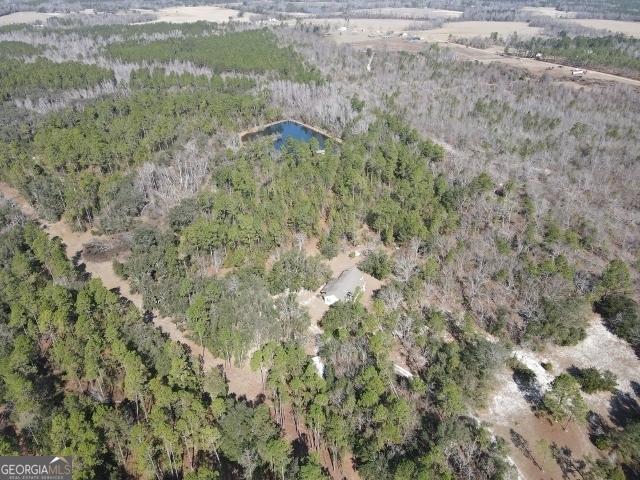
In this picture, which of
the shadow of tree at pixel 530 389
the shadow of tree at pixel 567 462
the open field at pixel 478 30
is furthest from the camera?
the open field at pixel 478 30

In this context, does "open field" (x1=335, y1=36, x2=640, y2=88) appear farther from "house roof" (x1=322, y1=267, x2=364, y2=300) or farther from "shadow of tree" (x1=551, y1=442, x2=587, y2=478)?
"shadow of tree" (x1=551, y1=442, x2=587, y2=478)

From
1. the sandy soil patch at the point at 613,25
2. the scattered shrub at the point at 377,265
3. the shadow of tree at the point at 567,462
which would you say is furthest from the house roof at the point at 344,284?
the sandy soil patch at the point at 613,25

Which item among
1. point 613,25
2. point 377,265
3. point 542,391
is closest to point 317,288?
point 377,265

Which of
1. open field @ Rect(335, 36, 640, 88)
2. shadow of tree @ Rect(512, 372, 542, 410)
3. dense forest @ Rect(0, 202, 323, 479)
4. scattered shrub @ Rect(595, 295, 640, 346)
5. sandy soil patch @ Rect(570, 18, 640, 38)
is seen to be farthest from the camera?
sandy soil patch @ Rect(570, 18, 640, 38)

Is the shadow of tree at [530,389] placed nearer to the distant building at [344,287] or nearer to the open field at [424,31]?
the distant building at [344,287]

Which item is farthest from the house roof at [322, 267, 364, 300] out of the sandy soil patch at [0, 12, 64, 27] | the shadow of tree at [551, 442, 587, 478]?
the sandy soil patch at [0, 12, 64, 27]

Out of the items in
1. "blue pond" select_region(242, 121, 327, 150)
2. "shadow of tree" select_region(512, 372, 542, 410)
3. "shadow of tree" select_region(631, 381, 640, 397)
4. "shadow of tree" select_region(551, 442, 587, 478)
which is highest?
"shadow of tree" select_region(631, 381, 640, 397)

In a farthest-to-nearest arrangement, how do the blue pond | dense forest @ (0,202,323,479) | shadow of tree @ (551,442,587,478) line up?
1. the blue pond
2. shadow of tree @ (551,442,587,478)
3. dense forest @ (0,202,323,479)
